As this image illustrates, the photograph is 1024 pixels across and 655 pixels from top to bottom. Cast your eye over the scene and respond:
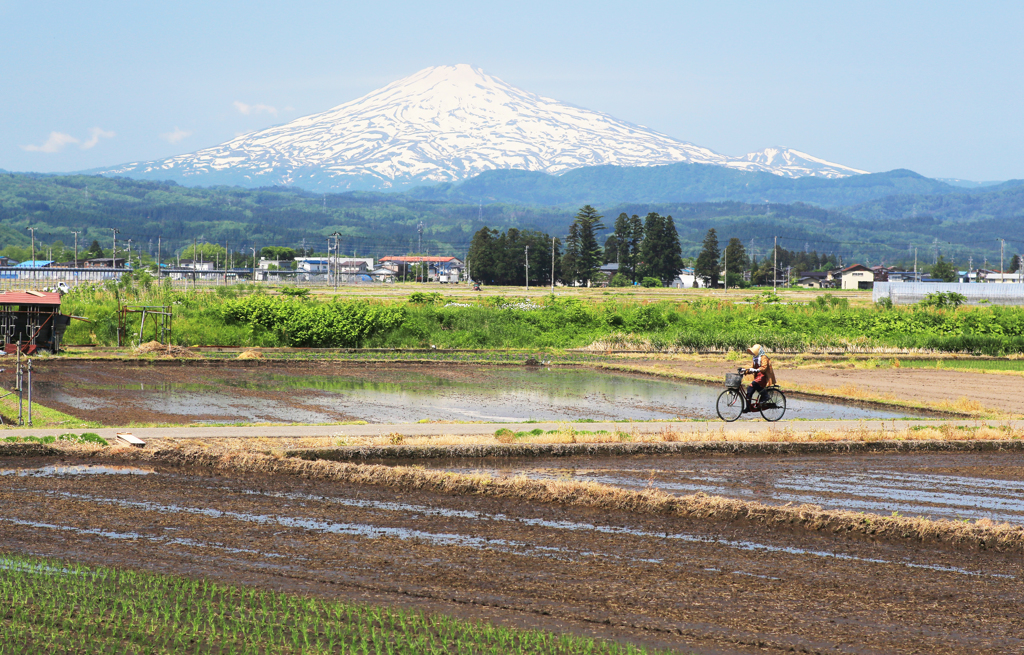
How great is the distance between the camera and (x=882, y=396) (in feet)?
79.2

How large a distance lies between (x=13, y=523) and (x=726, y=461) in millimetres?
9880

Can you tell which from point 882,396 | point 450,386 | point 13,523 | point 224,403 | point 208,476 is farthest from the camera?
point 450,386

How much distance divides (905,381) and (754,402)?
11652 mm

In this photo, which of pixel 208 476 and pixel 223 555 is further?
pixel 208 476

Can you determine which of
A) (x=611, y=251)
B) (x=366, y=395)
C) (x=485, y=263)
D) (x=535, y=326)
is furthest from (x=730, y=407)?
(x=611, y=251)

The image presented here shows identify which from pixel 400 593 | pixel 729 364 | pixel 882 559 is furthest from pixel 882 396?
pixel 400 593

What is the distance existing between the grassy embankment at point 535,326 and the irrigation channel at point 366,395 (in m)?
7.26

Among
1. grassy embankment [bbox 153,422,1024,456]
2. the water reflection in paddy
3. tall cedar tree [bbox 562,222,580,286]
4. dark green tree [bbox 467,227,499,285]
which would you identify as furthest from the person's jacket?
dark green tree [bbox 467,227,499,285]

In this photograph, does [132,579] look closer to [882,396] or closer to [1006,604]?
[1006,604]

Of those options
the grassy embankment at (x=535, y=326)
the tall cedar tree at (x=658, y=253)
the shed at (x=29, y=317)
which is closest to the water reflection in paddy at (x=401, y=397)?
the shed at (x=29, y=317)

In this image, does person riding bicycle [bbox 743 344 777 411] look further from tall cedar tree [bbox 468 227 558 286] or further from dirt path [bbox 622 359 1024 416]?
tall cedar tree [bbox 468 227 558 286]

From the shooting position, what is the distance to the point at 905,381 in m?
28.3

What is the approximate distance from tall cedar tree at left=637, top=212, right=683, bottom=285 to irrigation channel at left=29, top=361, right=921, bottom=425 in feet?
322

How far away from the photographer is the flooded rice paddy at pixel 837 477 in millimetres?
11828
